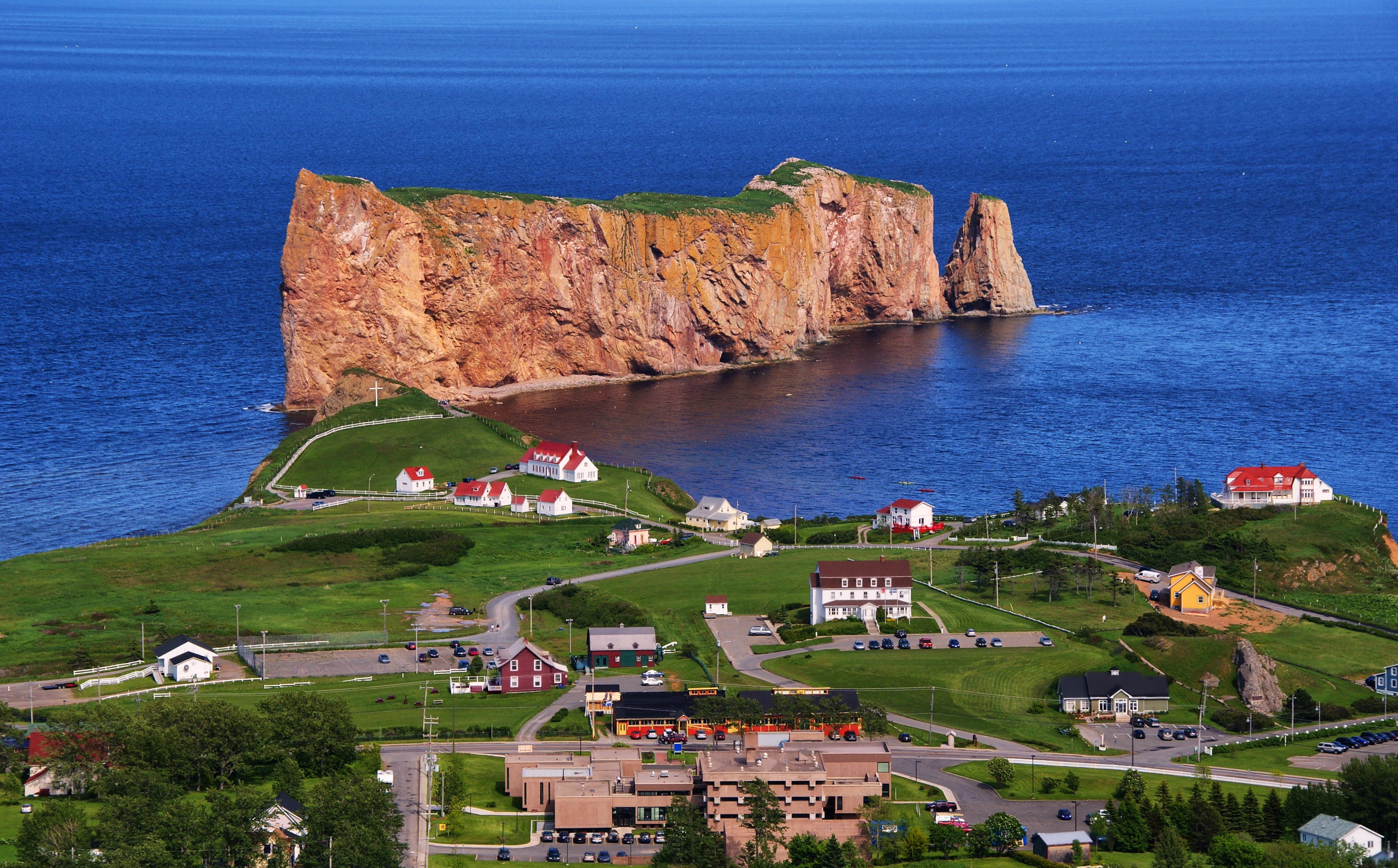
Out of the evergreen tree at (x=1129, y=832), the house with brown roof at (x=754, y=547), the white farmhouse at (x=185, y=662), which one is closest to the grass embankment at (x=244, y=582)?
the house with brown roof at (x=754, y=547)

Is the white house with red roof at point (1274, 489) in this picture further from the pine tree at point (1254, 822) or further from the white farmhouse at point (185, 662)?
the white farmhouse at point (185, 662)

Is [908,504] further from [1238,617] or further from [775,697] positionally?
[775,697]

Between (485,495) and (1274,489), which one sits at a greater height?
(485,495)

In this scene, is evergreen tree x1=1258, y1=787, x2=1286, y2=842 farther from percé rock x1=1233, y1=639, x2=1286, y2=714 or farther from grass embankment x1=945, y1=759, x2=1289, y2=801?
percé rock x1=1233, y1=639, x2=1286, y2=714

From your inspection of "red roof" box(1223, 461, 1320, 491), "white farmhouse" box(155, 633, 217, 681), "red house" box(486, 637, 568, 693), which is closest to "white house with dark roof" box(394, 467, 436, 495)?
"white farmhouse" box(155, 633, 217, 681)

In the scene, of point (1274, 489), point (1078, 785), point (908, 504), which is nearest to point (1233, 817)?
point (1078, 785)

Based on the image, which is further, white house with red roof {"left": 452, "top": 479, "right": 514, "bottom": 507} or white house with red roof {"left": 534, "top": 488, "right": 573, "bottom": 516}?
white house with red roof {"left": 452, "top": 479, "right": 514, "bottom": 507}
